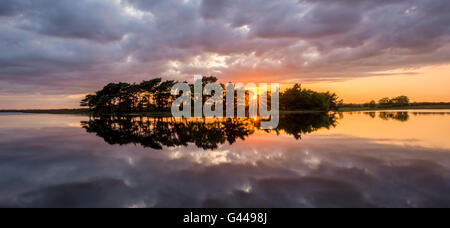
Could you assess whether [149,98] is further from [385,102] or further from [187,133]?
[385,102]

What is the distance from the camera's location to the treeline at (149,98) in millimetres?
87500

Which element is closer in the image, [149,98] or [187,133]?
[187,133]

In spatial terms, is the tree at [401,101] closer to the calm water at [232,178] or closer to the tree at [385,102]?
the tree at [385,102]

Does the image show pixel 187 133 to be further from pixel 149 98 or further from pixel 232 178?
pixel 149 98

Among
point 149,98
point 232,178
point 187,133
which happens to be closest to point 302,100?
point 149,98

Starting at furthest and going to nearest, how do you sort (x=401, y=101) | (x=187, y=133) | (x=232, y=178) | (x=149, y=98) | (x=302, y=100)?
(x=401, y=101) → (x=302, y=100) → (x=149, y=98) → (x=187, y=133) → (x=232, y=178)

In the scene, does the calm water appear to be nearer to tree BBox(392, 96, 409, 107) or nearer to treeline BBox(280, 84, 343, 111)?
treeline BBox(280, 84, 343, 111)

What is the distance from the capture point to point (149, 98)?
3748 inches

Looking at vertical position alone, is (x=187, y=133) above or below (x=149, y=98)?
below

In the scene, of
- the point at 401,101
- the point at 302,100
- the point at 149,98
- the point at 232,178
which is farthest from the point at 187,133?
the point at 401,101

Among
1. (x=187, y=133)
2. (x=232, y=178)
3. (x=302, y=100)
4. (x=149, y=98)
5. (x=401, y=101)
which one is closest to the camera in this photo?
(x=232, y=178)

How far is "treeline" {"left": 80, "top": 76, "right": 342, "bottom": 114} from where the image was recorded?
287 feet

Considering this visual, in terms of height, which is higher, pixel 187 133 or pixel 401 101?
pixel 401 101
